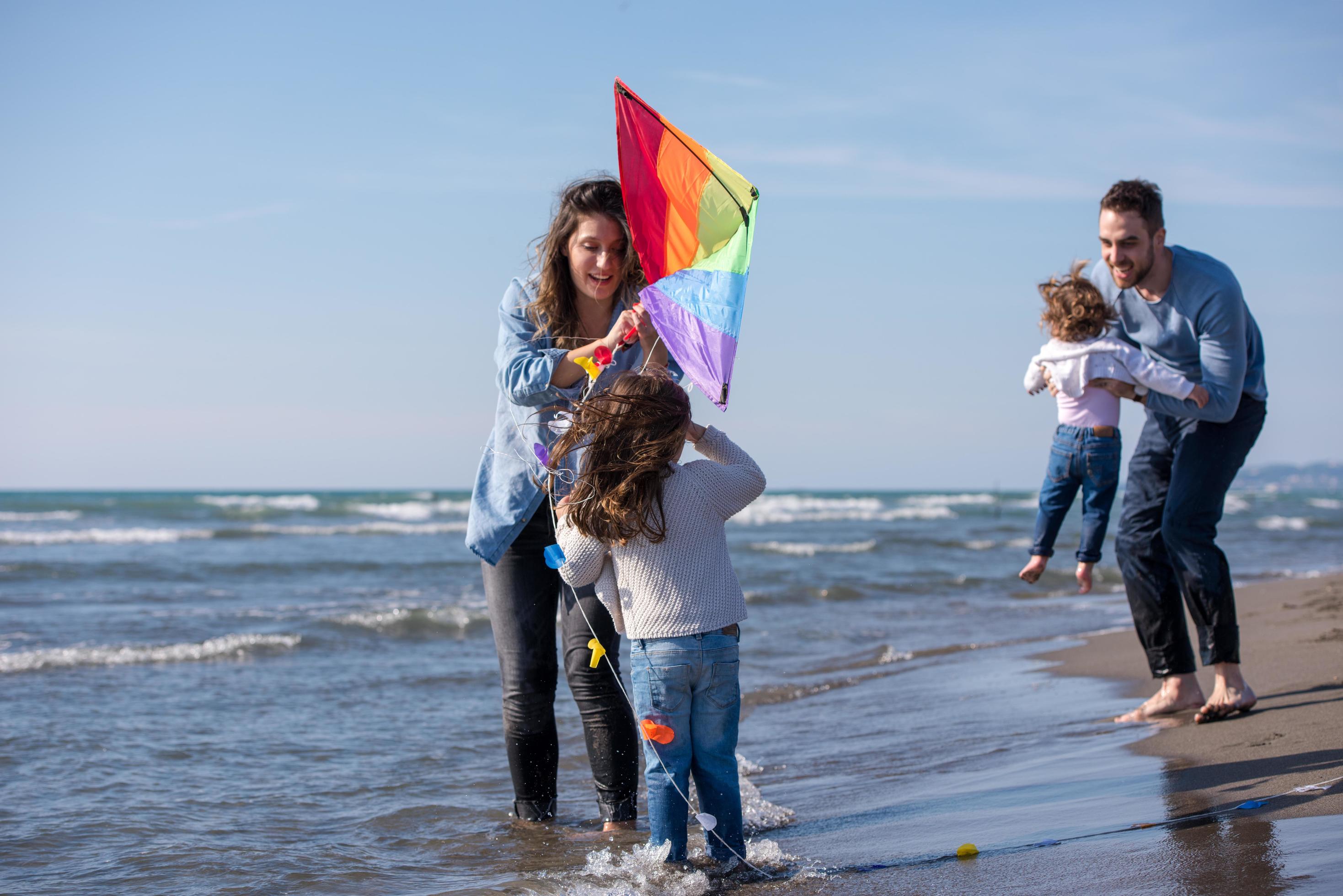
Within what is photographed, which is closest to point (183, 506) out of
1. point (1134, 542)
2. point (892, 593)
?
point (892, 593)

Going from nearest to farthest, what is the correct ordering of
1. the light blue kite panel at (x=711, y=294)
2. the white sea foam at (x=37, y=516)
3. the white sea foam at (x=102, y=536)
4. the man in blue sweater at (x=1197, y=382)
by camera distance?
the light blue kite panel at (x=711, y=294) → the man in blue sweater at (x=1197, y=382) → the white sea foam at (x=102, y=536) → the white sea foam at (x=37, y=516)

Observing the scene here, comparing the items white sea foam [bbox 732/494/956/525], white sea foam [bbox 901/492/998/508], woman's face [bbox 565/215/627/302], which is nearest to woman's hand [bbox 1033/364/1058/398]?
woman's face [bbox 565/215/627/302]

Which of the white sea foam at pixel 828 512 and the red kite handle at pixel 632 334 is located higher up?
the red kite handle at pixel 632 334

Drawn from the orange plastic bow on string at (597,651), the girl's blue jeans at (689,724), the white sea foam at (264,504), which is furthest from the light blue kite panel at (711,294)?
the white sea foam at (264,504)

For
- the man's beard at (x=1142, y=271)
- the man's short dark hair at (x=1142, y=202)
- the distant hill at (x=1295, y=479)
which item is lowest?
the distant hill at (x=1295, y=479)

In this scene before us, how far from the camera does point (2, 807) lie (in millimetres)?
4148

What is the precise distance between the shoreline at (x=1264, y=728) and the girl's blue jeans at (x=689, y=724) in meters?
1.27

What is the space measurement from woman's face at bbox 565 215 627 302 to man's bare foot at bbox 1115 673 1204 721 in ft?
9.77

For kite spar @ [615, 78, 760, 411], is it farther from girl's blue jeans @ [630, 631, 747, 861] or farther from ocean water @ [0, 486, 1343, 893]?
ocean water @ [0, 486, 1343, 893]

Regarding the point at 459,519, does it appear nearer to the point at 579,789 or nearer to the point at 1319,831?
the point at 579,789

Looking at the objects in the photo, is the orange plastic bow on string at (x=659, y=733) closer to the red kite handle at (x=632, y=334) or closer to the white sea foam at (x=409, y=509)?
the red kite handle at (x=632, y=334)

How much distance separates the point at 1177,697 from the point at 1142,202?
204 centimetres

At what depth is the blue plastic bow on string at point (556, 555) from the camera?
288 cm

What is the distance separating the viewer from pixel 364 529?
2469 centimetres
